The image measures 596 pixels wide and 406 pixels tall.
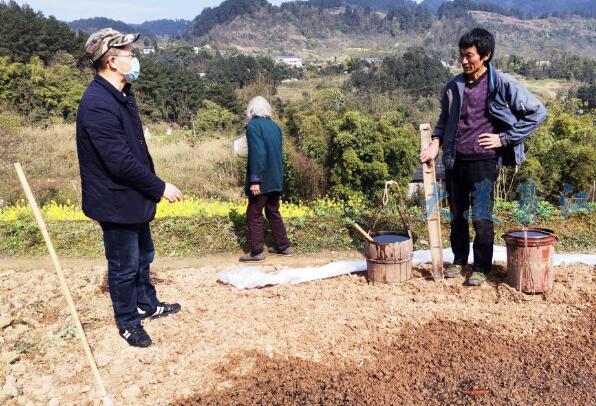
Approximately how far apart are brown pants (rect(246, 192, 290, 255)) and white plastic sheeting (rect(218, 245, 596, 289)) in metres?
0.41

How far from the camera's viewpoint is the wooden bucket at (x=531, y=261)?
3.89m

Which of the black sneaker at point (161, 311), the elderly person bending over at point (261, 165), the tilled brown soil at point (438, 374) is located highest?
the elderly person bending over at point (261, 165)

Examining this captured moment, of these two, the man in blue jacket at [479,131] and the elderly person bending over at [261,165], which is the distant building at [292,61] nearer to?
the elderly person bending over at [261,165]

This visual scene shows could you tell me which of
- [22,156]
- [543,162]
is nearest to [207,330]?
[543,162]

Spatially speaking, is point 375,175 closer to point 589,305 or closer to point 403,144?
point 403,144

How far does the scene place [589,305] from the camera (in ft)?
12.5

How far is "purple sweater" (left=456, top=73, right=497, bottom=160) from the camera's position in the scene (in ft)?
12.7

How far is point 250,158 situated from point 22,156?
1363 cm

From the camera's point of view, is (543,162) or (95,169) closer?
(95,169)

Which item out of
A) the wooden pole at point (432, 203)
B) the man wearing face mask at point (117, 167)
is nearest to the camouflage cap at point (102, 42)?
the man wearing face mask at point (117, 167)

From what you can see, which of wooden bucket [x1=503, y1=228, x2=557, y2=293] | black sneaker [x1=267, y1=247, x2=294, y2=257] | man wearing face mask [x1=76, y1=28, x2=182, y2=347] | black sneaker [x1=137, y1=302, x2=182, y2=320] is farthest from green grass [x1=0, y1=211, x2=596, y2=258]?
man wearing face mask [x1=76, y1=28, x2=182, y2=347]

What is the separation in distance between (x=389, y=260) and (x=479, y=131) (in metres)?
1.31

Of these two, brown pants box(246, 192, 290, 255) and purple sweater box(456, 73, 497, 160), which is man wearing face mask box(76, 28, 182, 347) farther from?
purple sweater box(456, 73, 497, 160)

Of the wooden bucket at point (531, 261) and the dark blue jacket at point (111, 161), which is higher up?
the dark blue jacket at point (111, 161)
